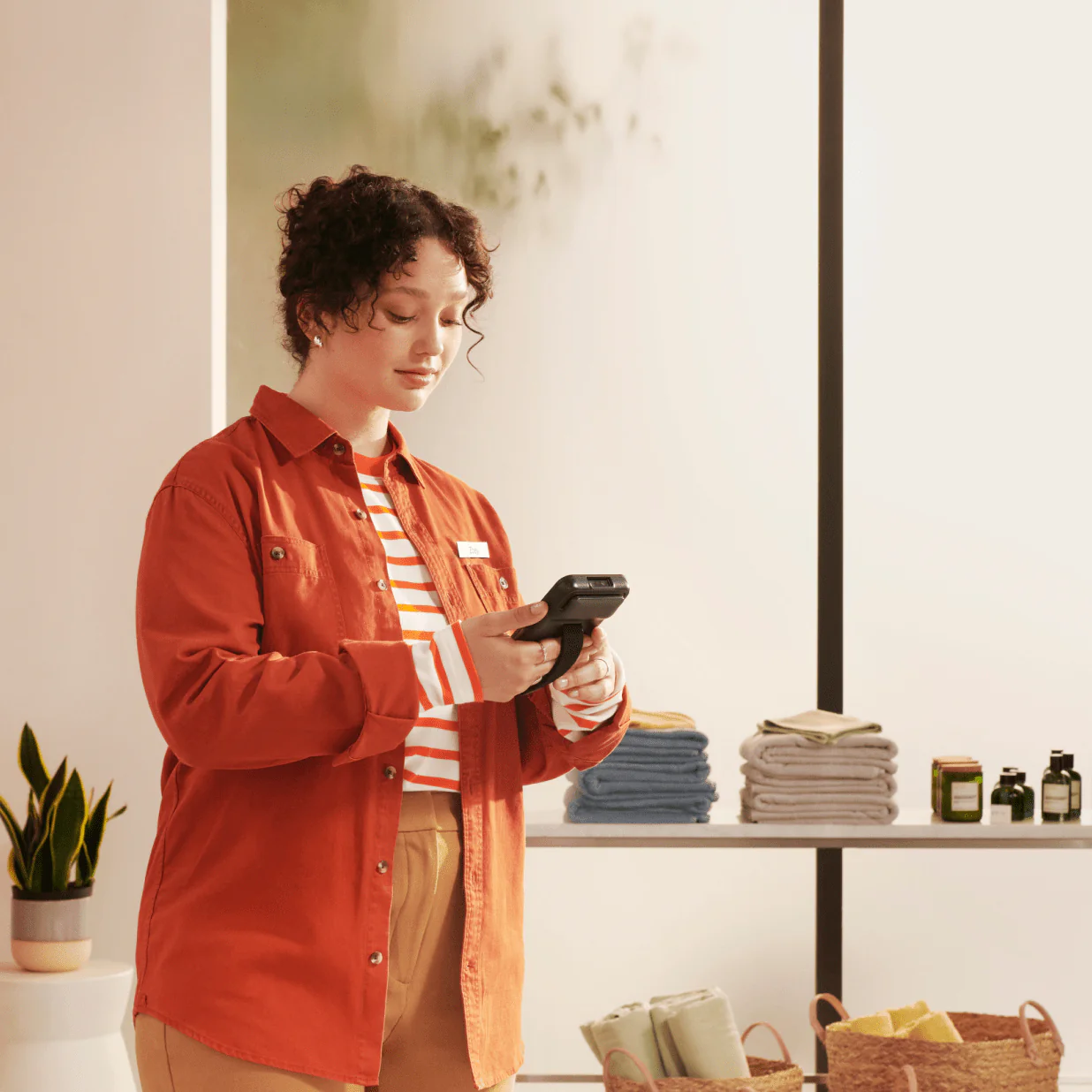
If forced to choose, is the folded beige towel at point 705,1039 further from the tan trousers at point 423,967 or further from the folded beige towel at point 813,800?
the tan trousers at point 423,967

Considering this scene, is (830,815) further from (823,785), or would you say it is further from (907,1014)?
(907,1014)

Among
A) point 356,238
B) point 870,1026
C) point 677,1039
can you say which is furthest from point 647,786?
point 356,238

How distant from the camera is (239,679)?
1.16 m

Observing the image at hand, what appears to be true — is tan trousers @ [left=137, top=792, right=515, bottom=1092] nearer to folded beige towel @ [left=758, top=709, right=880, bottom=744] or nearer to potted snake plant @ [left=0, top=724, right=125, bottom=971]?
potted snake plant @ [left=0, top=724, right=125, bottom=971]

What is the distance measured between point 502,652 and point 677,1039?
1207 mm

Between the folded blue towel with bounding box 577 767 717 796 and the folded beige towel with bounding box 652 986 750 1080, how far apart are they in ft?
1.26

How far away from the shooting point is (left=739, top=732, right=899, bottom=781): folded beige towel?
244cm

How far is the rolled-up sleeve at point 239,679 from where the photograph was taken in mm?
1157

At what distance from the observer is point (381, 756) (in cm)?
126

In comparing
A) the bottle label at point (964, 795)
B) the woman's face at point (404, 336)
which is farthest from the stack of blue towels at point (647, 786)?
the woman's face at point (404, 336)

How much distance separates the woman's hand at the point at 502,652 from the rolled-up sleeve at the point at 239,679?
6cm

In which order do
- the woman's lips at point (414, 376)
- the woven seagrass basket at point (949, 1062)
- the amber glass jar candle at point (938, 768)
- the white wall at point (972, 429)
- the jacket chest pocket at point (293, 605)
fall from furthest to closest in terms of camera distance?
the white wall at point (972, 429) < the amber glass jar candle at point (938, 768) < the woven seagrass basket at point (949, 1062) < the woman's lips at point (414, 376) < the jacket chest pocket at point (293, 605)

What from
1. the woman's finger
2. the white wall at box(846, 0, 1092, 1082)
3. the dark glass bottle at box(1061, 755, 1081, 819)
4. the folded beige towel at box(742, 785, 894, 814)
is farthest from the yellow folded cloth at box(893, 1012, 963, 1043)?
the woman's finger

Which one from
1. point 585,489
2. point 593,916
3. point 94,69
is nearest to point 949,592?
point 585,489
